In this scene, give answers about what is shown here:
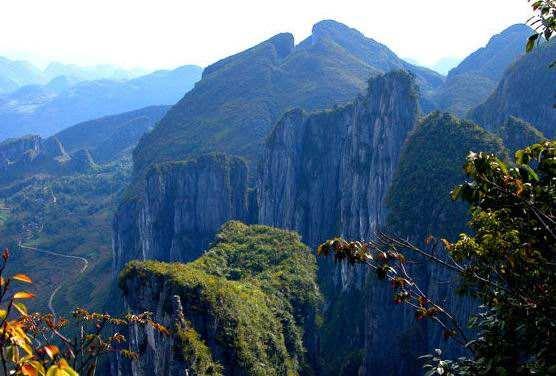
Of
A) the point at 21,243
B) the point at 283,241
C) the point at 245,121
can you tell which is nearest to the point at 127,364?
the point at 283,241

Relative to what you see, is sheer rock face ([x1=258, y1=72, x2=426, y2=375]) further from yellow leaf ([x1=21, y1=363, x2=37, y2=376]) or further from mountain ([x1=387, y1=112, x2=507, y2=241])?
yellow leaf ([x1=21, y1=363, x2=37, y2=376])

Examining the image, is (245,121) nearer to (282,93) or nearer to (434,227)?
(282,93)

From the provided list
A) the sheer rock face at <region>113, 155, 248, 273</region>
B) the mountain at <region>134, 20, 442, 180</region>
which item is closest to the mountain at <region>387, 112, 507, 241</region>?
the sheer rock face at <region>113, 155, 248, 273</region>

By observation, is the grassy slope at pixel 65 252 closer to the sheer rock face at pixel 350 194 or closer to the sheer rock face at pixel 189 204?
the sheer rock face at pixel 189 204

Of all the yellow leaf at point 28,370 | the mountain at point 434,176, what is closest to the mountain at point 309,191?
the mountain at point 434,176

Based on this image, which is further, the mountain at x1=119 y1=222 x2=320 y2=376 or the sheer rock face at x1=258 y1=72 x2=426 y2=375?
the sheer rock face at x1=258 y1=72 x2=426 y2=375

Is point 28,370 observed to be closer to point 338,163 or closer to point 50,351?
point 50,351
